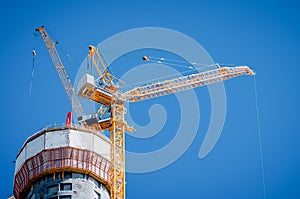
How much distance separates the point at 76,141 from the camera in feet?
366

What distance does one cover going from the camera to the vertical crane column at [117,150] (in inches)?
4469

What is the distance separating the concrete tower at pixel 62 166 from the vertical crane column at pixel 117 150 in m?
1.27

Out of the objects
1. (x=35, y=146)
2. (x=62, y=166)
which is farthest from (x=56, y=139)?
(x=62, y=166)

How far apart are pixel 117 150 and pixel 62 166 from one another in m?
11.7

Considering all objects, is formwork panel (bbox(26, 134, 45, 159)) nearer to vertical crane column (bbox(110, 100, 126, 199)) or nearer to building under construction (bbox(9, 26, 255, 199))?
building under construction (bbox(9, 26, 255, 199))

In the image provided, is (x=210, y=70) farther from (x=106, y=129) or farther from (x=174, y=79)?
(x=106, y=129)

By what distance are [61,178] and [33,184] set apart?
14.0 feet

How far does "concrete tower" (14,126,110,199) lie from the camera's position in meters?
107

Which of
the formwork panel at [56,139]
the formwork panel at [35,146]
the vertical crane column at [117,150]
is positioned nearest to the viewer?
the formwork panel at [56,139]

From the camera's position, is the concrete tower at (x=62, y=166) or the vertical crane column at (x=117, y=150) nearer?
the concrete tower at (x=62, y=166)

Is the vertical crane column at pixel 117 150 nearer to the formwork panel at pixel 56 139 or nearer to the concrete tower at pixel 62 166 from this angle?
the concrete tower at pixel 62 166

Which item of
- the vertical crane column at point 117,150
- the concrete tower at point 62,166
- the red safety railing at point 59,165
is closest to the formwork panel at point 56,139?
→ the concrete tower at point 62,166

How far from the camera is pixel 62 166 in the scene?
4277 inches

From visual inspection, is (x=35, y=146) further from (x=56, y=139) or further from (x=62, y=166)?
(x=62, y=166)
